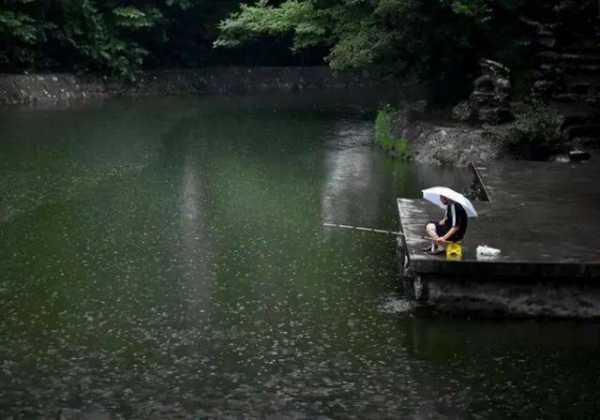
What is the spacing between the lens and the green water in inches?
417

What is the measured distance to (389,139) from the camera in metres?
26.7

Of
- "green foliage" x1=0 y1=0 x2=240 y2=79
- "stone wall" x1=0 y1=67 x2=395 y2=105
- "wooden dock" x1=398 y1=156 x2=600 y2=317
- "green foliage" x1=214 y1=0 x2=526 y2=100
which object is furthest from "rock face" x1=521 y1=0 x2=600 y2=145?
"green foliage" x1=0 y1=0 x2=240 y2=79

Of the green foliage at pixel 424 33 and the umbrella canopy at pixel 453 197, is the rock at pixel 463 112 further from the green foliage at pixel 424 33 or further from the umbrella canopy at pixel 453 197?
the umbrella canopy at pixel 453 197

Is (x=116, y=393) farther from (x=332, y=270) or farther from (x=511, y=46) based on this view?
(x=511, y=46)

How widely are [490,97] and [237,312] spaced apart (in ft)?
43.1

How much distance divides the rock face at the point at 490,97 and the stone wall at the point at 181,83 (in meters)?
14.1

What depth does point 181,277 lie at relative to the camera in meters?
14.8

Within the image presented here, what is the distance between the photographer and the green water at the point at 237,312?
10586mm

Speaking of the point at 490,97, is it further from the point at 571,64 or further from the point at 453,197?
the point at 453,197

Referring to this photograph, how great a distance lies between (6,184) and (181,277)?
7.91 metres

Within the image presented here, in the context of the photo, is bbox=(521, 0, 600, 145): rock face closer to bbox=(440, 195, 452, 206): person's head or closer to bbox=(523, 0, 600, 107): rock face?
bbox=(523, 0, 600, 107): rock face

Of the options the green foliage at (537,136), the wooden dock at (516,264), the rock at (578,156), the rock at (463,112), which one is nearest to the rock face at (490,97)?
the rock at (463,112)

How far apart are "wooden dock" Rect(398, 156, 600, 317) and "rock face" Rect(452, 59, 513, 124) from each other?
8.67m

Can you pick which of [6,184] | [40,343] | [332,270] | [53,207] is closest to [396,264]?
[332,270]
